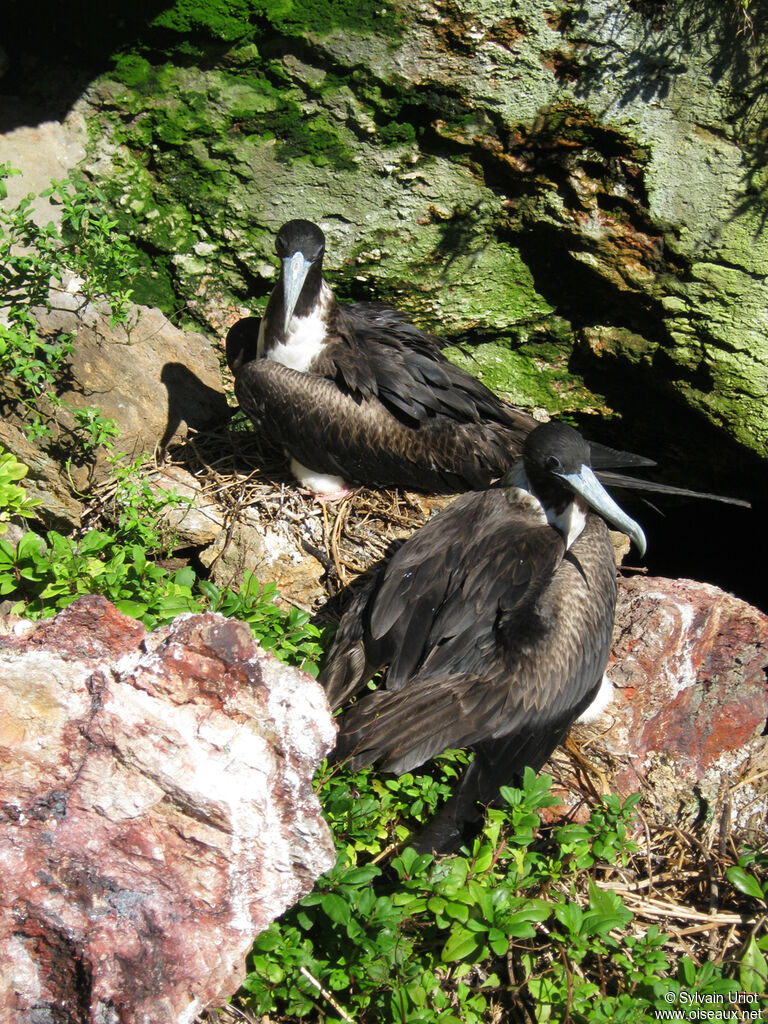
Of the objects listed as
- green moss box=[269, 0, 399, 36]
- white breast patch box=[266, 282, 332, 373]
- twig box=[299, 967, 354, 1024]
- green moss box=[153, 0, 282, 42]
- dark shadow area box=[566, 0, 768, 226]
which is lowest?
twig box=[299, 967, 354, 1024]

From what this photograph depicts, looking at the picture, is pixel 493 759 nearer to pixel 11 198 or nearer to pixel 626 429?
pixel 626 429

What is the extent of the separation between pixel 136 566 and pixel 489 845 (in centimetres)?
115

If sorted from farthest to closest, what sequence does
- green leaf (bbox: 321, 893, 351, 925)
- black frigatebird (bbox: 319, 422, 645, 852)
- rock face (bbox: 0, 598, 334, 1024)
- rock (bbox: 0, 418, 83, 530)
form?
rock (bbox: 0, 418, 83, 530)
black frigatebird (bbox: 319, 422, 645, 852)
green leaf (bbox: 321, 893, 351, 925)
rock face (bbox: 0, 598, 334, 1024)

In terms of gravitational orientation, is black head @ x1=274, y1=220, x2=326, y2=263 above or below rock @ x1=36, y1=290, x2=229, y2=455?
above

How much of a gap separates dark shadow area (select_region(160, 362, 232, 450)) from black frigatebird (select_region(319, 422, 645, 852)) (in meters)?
1.38

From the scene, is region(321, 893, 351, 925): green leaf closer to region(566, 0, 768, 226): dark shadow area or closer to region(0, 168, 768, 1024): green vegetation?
region(0, 168, 768, 1024): green vegetation

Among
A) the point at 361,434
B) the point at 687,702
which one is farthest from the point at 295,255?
the point at 687,702

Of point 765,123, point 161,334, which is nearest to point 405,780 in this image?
point 161,334

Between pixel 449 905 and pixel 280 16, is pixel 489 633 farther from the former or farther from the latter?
pixel 280 16

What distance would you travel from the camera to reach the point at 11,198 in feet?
12.5

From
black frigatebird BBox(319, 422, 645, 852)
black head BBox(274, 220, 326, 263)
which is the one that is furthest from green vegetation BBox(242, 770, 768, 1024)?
black head BBox(274, 220, 326, 263)

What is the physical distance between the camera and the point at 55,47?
3.79 metres

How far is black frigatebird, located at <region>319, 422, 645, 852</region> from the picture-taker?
2.34 meters

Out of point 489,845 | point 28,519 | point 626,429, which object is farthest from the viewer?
point 626,429
